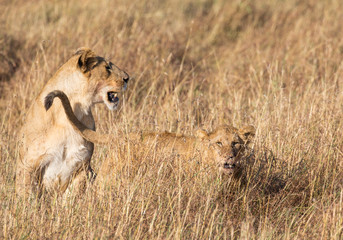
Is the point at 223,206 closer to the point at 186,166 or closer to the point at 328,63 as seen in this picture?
the point at 186,166

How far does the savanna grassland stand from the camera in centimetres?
404

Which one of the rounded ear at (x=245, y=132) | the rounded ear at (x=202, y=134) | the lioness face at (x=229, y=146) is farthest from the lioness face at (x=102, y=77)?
the rounded ear at (x=245, y=132)

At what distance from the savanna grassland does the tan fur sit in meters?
0.11

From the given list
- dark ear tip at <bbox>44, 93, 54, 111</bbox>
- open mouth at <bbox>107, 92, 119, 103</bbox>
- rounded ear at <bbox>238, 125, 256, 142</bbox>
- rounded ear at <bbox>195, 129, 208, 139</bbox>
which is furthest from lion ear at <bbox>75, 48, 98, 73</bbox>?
rounded ear at <bbox>238, 125, 256, 142</bbox>

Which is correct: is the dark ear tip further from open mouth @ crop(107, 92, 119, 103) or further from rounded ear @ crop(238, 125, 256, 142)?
rounded ear @ crop(238, 125, 256, 142)

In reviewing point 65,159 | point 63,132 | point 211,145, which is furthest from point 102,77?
point 211,145

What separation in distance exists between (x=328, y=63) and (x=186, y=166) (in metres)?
4.73

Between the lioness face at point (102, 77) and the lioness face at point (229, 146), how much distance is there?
90cm

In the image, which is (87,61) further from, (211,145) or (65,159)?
(211,145)

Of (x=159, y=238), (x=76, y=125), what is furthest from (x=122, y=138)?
(x=159, y=238)

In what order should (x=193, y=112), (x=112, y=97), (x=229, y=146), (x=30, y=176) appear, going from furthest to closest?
(x=193, y=112) < (x=112, y=97) < (x=30, y=176) < (x=229, y=146)

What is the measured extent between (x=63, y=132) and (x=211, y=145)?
Result: 1.21 m

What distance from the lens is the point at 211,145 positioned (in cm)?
470

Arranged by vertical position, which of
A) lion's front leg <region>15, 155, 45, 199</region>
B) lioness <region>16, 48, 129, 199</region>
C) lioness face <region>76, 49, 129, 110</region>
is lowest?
lion's front leg <region>15, 155, 45, 199</region>
